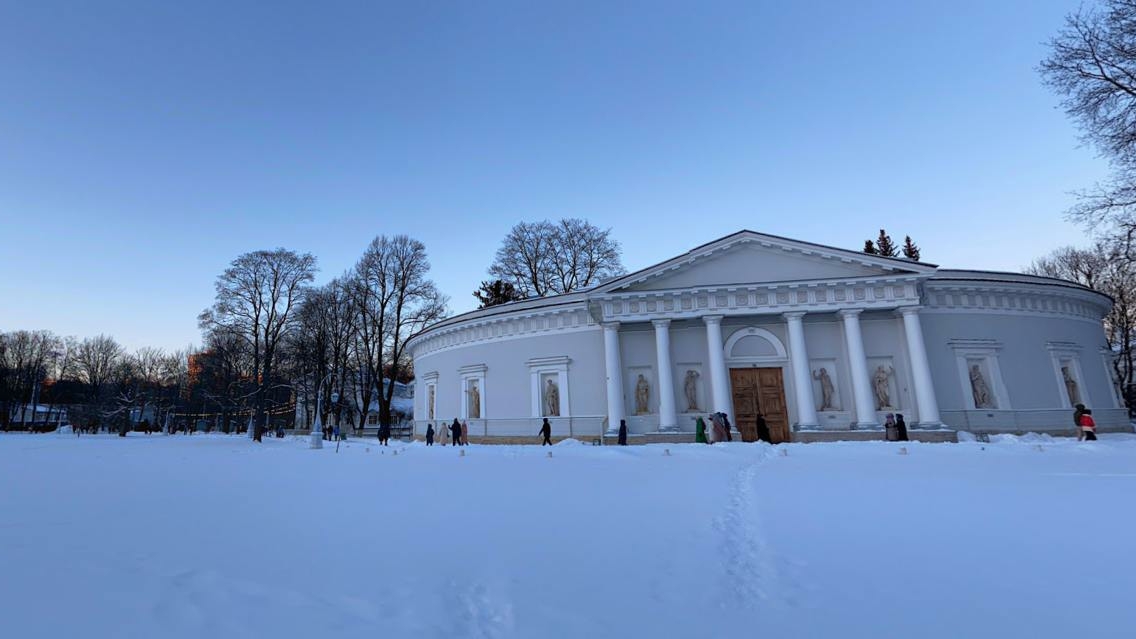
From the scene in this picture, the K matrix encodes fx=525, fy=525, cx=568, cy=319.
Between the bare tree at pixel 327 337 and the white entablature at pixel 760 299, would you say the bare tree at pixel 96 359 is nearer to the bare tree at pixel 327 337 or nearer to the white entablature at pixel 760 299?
the bare tree at pixel 327 337

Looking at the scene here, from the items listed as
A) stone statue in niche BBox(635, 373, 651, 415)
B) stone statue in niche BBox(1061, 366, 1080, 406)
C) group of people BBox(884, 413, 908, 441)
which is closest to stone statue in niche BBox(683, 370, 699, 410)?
stone statue in niche BBox(635, 373, 651, 415)

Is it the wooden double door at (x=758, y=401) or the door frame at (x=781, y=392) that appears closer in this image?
the door frame at (x=781, y=392)

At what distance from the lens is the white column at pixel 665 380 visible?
71.1ft

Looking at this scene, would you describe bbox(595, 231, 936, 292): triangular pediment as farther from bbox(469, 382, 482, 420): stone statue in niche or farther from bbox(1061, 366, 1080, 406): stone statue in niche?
bbox(1061, 366, 1080, 406): stone statue in niche

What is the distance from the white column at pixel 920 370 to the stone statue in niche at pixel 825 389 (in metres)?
3.04

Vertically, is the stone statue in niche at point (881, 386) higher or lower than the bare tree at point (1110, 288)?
lower

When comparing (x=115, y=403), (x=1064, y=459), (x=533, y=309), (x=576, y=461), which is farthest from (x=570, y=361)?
(x=115, y=403)

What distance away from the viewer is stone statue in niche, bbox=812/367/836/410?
21.9 m

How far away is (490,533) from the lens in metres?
5.39

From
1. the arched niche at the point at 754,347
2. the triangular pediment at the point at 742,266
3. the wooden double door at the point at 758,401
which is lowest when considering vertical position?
the wooden double door at the point at 758,401

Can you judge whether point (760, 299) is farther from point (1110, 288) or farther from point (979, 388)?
point (1110, 288)

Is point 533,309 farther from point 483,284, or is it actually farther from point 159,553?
point 159,553

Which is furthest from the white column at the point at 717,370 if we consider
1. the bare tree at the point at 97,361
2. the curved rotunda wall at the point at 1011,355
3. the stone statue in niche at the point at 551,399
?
the bare tree at the point at 97,361

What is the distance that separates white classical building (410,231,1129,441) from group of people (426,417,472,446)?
2.39m
